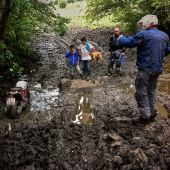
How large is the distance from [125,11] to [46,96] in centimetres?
1265

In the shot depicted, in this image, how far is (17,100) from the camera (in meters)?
12.5

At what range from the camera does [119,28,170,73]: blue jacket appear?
9602 mm

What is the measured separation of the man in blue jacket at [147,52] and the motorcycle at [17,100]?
3800mm

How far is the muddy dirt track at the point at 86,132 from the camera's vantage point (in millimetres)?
8469

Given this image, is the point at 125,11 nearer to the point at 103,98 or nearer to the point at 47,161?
the point at 103,98

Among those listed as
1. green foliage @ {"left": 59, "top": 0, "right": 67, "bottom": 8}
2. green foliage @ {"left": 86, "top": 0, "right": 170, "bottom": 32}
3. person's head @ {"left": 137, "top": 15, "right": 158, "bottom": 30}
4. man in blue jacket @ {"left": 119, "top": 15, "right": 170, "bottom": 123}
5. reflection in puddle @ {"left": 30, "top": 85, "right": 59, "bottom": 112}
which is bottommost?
reflection in puddle @ {"left": 30, "top": 85, "right": 59, "bottom": 112}

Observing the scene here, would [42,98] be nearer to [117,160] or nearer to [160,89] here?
[160,89]

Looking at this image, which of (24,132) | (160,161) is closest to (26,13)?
(24,132)

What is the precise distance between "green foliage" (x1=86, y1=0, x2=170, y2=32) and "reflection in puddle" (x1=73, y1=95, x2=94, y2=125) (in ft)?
33.6

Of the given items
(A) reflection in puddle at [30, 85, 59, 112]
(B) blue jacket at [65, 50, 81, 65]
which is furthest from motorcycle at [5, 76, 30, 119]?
(B) blue jacket at [65, 50, 81, 65]

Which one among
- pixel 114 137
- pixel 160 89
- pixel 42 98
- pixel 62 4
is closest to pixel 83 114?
pixel 114 137

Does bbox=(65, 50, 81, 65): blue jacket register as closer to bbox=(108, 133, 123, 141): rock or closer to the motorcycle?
the motorcycle

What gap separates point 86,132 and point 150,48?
2560 mm

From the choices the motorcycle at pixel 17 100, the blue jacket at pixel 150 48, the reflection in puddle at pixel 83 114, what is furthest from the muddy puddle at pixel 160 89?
the motorcycle at pixel 17 100
